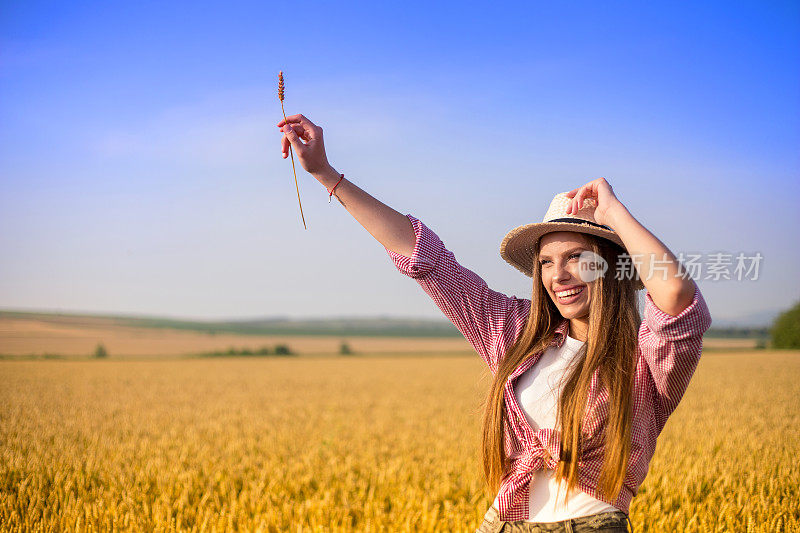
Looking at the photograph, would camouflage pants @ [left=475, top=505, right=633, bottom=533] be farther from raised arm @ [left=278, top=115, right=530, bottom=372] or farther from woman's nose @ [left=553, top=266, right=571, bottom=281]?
woman's nose @ [left=553, top=266, right=571, bottom=281]

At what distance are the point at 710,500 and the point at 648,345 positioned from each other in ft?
12.1

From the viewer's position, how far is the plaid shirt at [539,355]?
195cm

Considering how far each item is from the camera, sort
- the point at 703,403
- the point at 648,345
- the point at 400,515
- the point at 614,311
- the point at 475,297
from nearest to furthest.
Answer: the point at 648,345 → the point at 614,311 → the point at 475,297 → the point at 400,515 → the point at 703,403

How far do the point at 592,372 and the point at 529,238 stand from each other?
28.0 inches

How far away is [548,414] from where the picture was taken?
2.23 meters

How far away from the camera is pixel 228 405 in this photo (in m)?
13.4

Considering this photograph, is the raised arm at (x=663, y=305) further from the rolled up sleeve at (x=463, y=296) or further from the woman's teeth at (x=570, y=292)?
A: the rolled up sleeve at (x=463, y=296)

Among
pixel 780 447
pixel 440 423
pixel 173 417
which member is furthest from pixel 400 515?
pixel 173 417

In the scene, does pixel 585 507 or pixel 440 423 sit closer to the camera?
pixel 585 507

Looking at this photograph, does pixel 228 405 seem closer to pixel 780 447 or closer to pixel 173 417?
pixel 173 417

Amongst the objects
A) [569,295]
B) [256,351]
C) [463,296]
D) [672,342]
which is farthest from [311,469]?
[256,351]

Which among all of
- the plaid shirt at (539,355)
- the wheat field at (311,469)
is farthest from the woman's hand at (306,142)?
the wheat field at (311,469)

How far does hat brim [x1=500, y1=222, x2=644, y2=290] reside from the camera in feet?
7.45

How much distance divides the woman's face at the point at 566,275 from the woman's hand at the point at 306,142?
951 mm
